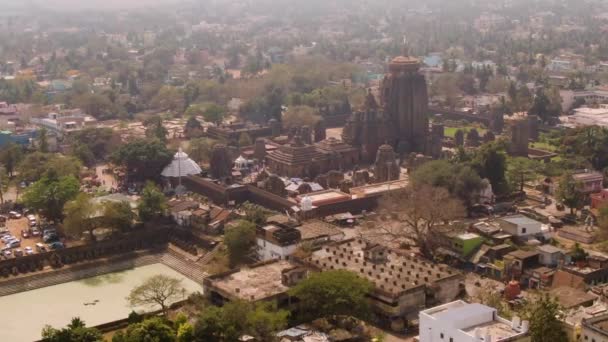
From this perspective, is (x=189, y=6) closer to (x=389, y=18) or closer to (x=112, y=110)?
(x=389, y=18)

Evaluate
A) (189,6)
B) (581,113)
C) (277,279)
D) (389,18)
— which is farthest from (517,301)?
(189,6)

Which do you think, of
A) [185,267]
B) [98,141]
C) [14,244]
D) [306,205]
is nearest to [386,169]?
[306,205]

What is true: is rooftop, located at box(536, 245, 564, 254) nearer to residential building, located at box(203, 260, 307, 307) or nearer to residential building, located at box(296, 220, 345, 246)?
residential building, located at box(296, 220, 345, 246)

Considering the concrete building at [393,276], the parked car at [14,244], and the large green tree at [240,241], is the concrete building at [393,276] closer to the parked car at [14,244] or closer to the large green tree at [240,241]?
the large green tree at [240,241]

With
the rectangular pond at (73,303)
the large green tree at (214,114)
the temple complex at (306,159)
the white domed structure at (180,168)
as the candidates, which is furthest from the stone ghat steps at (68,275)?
the large green tree at (214,114)

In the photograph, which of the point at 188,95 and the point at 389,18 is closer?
the point at 188,95

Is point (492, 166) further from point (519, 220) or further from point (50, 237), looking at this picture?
point (50, 237)
